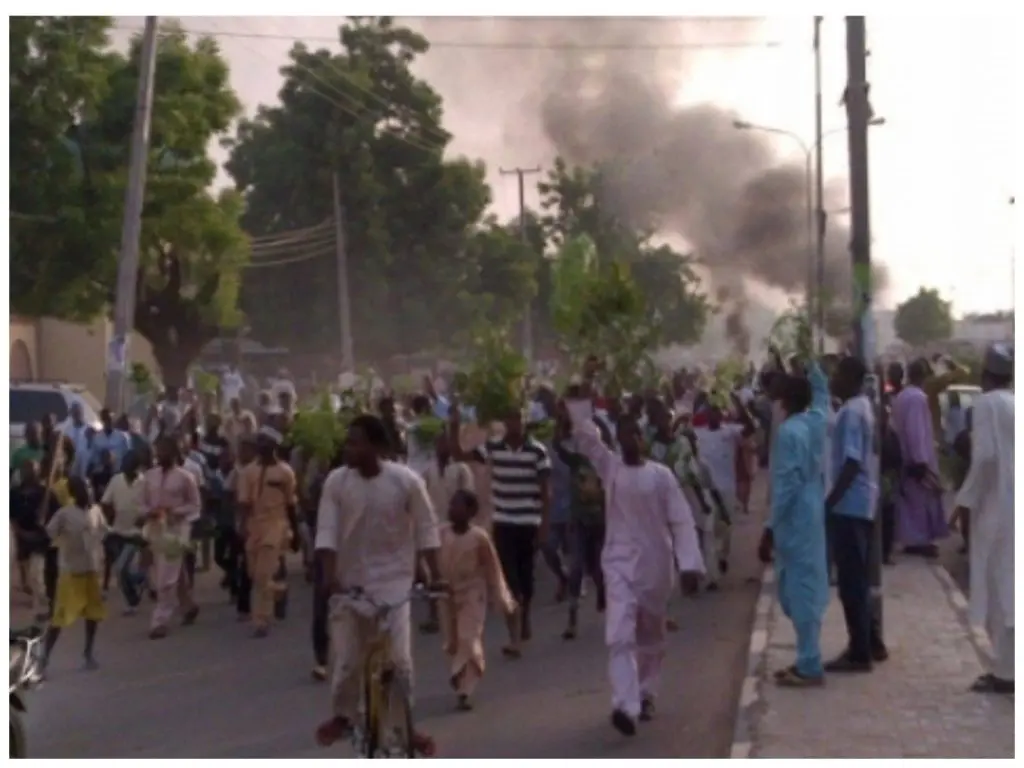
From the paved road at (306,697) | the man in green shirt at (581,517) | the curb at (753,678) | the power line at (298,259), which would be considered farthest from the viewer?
the power line at (298,259)

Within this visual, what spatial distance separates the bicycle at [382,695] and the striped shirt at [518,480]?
4.03 meters

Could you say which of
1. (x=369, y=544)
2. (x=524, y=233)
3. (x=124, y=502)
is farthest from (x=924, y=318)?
(x=369, y=544)

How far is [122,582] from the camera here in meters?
13.7

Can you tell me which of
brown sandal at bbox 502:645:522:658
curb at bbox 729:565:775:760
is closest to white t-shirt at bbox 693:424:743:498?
curb at bbox 729:565:775:760

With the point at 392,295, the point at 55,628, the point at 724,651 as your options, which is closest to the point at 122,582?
the point at 55,628

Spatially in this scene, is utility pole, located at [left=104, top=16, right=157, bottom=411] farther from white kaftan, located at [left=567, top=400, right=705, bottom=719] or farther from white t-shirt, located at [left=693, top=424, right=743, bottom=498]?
white kaftan, located at [left=567, top=400, right=705, bottom=719]

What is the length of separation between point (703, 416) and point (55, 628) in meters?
6.42

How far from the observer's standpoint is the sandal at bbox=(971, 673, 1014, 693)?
8.95 meters

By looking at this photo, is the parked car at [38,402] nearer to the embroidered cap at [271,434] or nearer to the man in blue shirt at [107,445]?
the man in blue shirt at [107,445]

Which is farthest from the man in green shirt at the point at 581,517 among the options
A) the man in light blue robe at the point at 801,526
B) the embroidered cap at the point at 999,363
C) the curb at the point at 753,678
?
the embroidered cap at the point at 999,363

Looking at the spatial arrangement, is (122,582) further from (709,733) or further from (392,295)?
(392,295)

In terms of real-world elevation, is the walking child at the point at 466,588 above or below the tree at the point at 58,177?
below

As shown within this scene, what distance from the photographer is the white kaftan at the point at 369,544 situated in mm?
7434

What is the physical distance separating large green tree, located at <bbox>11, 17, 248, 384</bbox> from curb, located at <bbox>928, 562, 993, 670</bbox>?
1639 centimetres
